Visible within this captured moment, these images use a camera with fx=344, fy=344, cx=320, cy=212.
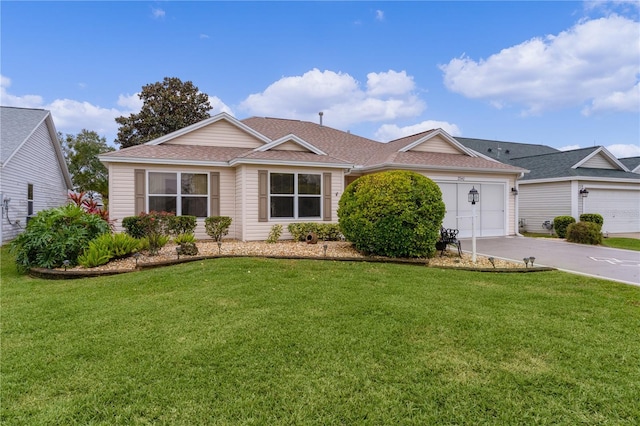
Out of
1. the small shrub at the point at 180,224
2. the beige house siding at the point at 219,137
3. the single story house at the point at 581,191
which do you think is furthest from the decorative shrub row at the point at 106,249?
the single story house at the point at 581,191

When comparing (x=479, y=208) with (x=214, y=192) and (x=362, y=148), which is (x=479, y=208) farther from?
(x=214, y=192)

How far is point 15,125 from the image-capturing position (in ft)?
48.6

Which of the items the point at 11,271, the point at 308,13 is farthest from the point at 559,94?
the point at 11,271

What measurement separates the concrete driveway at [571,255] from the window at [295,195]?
5.22 m

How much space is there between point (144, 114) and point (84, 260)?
64.7 feet

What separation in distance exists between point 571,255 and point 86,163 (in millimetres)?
Answer: 30820

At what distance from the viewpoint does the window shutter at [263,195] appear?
1134 centimetres

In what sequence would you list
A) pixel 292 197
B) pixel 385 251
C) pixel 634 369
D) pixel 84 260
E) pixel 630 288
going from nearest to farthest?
pixel 634 369, pixel 630 288, pixel 84 260, pixel 385 251, pixel 292 197

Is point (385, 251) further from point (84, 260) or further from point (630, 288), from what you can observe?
point (84, 260)

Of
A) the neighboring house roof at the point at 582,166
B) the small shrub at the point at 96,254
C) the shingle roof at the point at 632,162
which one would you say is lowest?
the small shrub at the point at 96,254

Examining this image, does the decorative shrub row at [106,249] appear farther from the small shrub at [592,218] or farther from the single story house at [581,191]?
the small shrub at [592,218]

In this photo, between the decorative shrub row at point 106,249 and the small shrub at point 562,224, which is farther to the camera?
the small shrub at point 562,224

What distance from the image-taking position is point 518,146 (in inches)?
1068

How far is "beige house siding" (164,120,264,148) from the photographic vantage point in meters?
13.1
